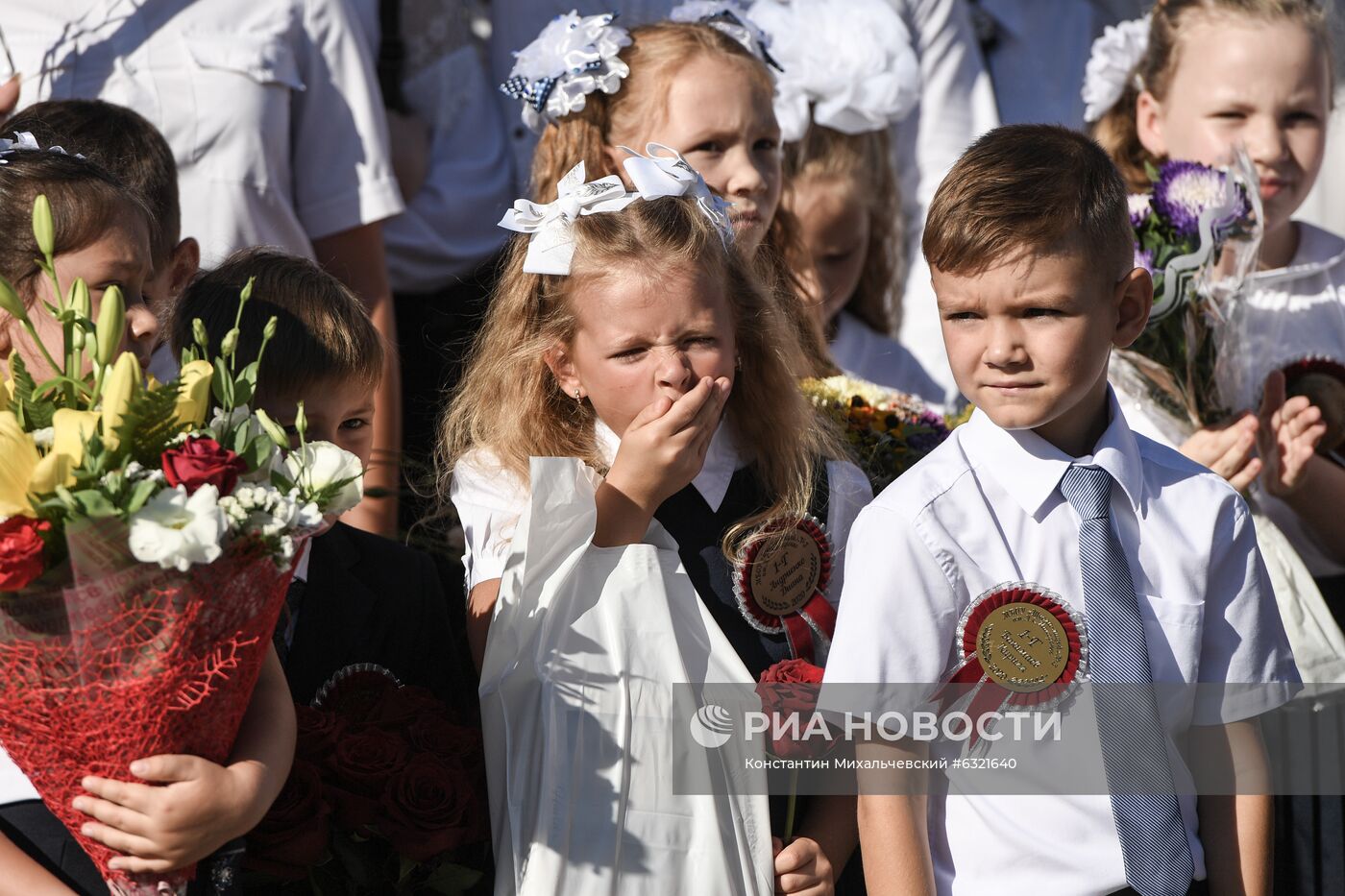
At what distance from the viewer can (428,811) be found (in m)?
2.40

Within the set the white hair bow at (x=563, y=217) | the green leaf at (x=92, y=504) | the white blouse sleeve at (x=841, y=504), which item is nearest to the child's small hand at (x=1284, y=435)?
the white blouse sleeve at (x=841, y=504)

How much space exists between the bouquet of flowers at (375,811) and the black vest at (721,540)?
0.53m

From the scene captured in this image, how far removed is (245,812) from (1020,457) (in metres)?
1.36

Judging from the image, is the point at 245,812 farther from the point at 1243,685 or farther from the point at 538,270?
the point at 1243,685

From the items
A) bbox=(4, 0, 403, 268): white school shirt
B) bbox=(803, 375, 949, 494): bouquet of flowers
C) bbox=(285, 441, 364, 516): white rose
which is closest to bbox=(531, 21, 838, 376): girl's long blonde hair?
bbox=(803, 375, 949, 494): bouquet of flowers

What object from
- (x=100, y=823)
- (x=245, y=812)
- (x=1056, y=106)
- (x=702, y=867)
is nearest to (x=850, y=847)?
(x=702, y=867)

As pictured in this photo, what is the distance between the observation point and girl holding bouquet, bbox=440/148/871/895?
2453mm

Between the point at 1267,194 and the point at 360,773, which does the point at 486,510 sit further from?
the point at 1267,194

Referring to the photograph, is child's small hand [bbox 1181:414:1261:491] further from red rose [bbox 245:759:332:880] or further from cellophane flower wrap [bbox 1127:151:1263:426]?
red rose [bbox 245:759:332:880]

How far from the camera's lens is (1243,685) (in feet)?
8.10

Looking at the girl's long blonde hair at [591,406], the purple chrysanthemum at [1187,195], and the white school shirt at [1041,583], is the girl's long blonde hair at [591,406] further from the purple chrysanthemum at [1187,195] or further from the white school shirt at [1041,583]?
the purple chrysanthemum at [1187,195]

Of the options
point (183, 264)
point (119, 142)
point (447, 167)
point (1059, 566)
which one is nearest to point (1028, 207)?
point (1059, 566)

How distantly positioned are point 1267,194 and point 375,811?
8.50ft

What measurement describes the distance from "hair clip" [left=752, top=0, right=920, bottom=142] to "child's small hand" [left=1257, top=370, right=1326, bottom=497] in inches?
59.9
